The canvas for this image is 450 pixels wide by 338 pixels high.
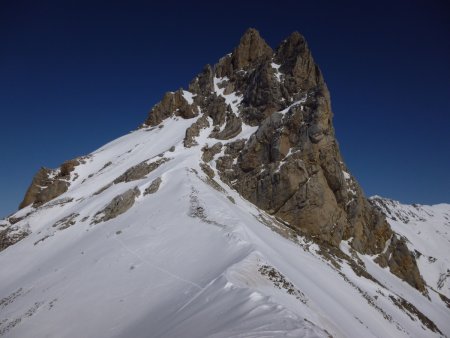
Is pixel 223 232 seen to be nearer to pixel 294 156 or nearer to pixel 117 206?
pixel 117 206

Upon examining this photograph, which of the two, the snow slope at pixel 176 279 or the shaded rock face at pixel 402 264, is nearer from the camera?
the snow slope at pixel 176 279

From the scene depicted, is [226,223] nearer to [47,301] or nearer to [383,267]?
[47,301]

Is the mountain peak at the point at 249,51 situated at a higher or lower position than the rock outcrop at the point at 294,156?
higher

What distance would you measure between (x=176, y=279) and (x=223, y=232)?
5.89m

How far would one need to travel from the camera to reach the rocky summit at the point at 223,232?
15578 mm

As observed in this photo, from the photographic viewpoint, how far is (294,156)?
1949 inches

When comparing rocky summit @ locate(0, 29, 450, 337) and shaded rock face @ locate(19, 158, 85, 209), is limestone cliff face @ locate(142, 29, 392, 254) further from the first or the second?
shaded rock face @ locate(19, 158, 85, 209)

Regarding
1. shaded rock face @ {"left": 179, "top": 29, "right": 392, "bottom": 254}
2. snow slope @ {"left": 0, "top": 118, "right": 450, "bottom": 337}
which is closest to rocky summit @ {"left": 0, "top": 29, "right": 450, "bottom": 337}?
snow slope @ {"left": 0, "top": 118, "right": 450, "bottom": 337}

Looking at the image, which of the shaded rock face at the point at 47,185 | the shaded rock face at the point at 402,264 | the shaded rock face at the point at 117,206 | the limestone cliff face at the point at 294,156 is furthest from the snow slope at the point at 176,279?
the shaded rock face at the point at 47,185

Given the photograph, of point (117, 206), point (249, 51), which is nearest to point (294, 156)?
point (117, 206)

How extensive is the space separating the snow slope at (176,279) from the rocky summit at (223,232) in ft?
0.38

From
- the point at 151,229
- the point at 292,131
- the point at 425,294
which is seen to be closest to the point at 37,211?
the point at 151,229

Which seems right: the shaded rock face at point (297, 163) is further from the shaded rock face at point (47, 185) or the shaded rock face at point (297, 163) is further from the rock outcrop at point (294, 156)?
the shaded rock face at point (47, 185)

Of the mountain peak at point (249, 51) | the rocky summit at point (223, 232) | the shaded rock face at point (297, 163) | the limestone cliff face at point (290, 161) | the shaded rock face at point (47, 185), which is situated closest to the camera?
the rocky summit at point (223, 232)
